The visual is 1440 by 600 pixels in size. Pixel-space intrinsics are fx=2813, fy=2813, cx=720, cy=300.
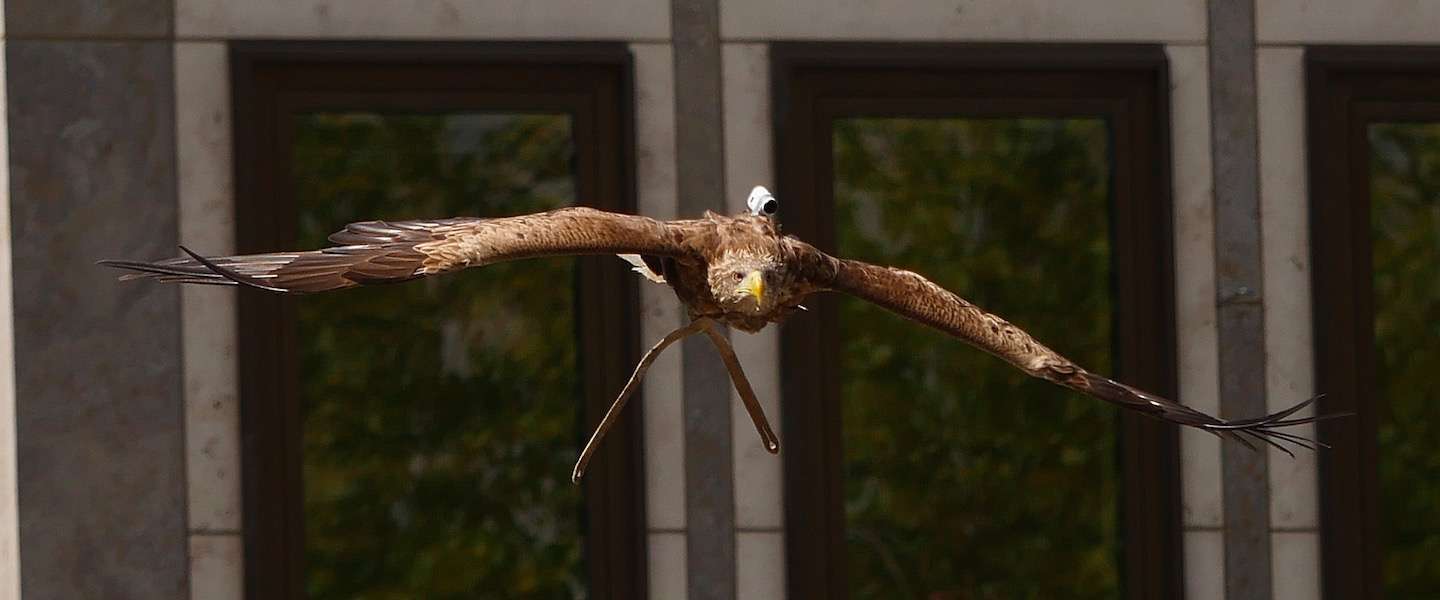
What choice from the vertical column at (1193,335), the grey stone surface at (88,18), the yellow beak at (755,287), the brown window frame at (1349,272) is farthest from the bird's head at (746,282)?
the brown window frame at (1349,272)

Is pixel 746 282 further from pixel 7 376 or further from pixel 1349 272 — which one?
pixel 1349 272

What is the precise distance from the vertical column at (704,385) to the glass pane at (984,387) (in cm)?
64

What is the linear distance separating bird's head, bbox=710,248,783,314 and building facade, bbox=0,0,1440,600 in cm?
347

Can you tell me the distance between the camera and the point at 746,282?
856 cm

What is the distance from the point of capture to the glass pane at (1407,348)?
12961 mm

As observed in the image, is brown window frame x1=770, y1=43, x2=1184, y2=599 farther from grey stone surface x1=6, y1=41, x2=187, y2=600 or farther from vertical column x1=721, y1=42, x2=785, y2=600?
grey stone surface x1=6, y1=41, x2=187, y2=600

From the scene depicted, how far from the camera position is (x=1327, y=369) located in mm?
12664

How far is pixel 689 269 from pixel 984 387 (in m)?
4.06

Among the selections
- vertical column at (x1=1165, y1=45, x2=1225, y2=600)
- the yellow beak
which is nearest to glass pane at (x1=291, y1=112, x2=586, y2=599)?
vertical column at (x1=1165, y1=45, x2=1225, y2=600)

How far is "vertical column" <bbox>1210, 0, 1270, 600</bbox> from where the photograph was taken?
12609 mm

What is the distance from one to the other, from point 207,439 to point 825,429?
2687mm

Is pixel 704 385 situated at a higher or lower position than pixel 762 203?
lower

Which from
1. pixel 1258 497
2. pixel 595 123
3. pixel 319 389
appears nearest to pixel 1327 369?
pixel 1258 497

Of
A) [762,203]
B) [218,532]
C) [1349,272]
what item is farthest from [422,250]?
[1349,272]
